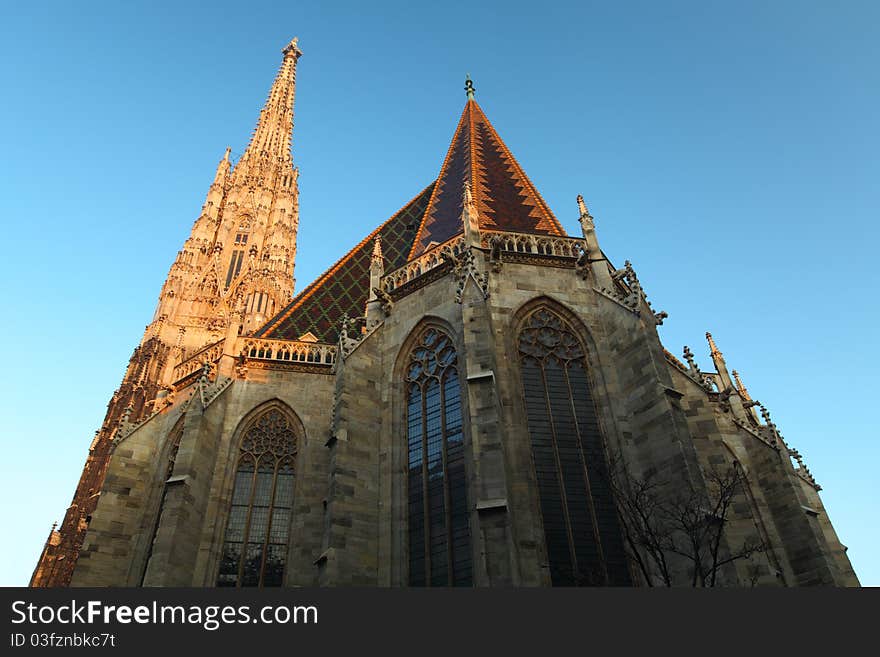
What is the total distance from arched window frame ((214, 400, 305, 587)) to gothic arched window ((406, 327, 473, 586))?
3.60m

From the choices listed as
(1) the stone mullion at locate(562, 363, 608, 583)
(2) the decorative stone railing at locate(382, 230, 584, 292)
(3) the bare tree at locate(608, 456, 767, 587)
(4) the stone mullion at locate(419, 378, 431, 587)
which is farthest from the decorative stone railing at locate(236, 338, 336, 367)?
(3) the bare tree at locate(608, 456, 767, 587)

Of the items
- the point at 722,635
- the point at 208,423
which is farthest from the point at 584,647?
the point at 208,423

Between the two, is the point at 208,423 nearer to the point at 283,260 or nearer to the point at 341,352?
the point at 341,352

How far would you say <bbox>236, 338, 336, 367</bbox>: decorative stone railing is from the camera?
17.2m

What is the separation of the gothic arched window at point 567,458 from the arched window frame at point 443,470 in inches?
55.8

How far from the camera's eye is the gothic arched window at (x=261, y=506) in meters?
14.3

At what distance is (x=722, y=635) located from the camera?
21.9ft

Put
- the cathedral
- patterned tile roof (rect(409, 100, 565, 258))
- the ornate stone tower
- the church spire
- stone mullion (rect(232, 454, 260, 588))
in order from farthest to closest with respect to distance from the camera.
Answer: the church spire, the ornate stone tower, patterned tile roof (rect(409, 100, 565, 258)), stone mullion (rect(232, 454, 260, 588)), the cathedral

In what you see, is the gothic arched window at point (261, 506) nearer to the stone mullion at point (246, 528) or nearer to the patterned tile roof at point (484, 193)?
the stone mullion at point (246, 528)

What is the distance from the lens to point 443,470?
12805mm

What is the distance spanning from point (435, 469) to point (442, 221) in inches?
323

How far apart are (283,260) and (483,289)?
2258 cm

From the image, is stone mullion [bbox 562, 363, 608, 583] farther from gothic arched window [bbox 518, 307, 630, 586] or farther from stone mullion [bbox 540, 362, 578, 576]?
stone mullion [bbox 540, 362, 578, 576]

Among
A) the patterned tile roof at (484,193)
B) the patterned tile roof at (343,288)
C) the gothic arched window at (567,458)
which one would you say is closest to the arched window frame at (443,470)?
the gothic arched window at (567,458)
